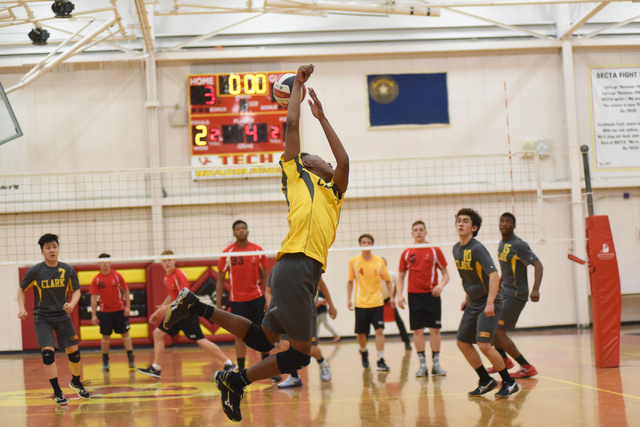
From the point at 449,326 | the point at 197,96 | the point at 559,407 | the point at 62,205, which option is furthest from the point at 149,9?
the point at 559,407

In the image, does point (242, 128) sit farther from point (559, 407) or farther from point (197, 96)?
point (559, 407)

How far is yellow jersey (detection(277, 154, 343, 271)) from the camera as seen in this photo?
3701 millimetres

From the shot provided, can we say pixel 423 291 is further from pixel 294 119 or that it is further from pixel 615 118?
pixel 615 118

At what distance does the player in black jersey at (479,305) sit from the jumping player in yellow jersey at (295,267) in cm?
219

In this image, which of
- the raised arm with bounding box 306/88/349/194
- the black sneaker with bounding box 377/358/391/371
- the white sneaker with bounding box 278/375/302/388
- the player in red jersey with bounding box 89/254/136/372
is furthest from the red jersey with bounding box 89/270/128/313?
the raised arm with bounding box 306/88/349/194

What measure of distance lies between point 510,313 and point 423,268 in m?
1.27

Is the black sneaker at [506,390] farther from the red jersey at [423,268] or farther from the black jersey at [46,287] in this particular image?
the black jersey at [46,287]

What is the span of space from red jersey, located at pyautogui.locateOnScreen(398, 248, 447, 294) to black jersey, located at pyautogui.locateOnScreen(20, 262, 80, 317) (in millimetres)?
4117

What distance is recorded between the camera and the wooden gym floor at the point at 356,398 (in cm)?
480

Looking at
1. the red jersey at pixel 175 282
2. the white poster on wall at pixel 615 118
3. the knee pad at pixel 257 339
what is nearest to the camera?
the knee pad at pixel 257 339

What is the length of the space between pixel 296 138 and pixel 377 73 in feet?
29.5

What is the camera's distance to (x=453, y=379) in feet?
21.9

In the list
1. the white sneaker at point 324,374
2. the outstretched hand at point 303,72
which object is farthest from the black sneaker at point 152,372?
the outstretched hand at point 303,72

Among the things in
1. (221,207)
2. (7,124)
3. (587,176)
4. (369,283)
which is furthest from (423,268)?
(221,207)
